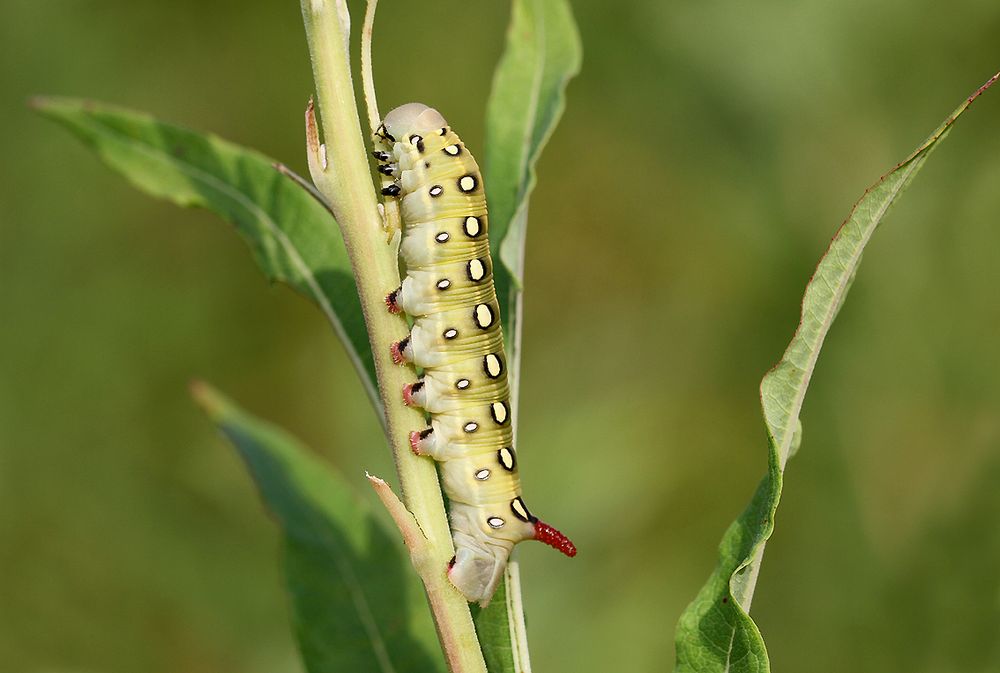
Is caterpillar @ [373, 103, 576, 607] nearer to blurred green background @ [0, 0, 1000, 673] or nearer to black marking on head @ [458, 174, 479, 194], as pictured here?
black marking on head @ [458, 174, 479, 194]

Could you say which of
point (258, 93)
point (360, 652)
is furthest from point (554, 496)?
point (258, 93)

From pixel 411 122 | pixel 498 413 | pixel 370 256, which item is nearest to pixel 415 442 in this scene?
pixel 370 256

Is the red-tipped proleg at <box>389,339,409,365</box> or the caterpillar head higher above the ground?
the caterpillar head

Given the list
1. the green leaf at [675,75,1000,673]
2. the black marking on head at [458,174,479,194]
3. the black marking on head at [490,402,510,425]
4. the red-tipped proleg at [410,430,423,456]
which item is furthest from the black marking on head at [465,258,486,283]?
the green leaf at [675,75,1000,673]

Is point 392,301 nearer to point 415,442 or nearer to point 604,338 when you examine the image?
point 415,442

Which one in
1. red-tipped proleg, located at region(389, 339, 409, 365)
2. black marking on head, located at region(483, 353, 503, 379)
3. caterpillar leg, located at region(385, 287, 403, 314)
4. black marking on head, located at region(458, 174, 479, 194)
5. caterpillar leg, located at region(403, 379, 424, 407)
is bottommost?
caterpillar leg, located at region(403, 379, 424, 407)

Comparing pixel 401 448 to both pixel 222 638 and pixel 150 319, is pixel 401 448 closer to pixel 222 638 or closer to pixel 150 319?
pixel 222 638

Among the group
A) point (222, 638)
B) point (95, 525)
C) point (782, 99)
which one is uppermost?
point (782, 99)

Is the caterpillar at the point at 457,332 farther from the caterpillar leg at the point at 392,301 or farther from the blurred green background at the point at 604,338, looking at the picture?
the blurred green background at the point at 604,338
